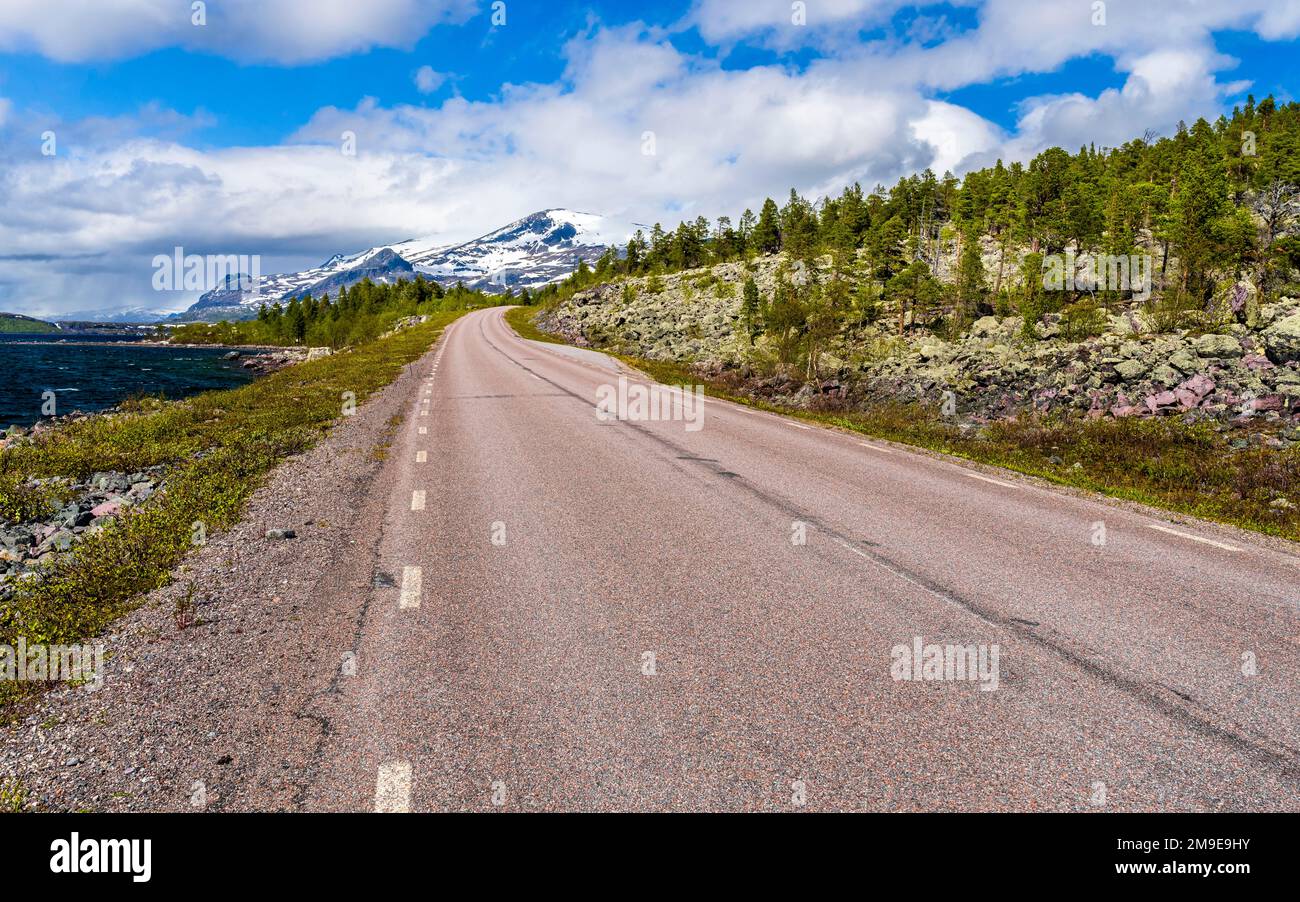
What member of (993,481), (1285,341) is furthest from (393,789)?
(1285,341)

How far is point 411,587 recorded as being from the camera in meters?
6.07

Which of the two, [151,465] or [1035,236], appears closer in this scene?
[151,465]

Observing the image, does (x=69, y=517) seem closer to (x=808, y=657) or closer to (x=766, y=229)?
(x=808, y=657)

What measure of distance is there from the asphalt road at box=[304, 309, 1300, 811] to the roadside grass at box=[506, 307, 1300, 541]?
1.71 meters

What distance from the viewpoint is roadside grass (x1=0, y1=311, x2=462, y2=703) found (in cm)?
573

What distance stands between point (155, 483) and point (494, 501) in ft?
19.3

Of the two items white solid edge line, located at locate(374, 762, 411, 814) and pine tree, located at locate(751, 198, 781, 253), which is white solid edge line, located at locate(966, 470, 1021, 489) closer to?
white solid edge line, located at locate(374, 762, 411, 814)

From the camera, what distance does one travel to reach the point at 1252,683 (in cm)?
449

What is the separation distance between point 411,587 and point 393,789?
288 cm

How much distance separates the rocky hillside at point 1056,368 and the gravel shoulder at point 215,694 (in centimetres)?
1805

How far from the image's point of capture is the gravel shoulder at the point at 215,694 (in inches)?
138

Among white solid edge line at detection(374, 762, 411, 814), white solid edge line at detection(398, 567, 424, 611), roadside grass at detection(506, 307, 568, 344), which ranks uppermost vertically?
roadside grass at detection(506, 307, 568, 344)

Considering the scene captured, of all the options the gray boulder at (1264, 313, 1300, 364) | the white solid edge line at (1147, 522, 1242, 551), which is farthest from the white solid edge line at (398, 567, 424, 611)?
the gray boulder at (1264, 313, 1300, 364)
